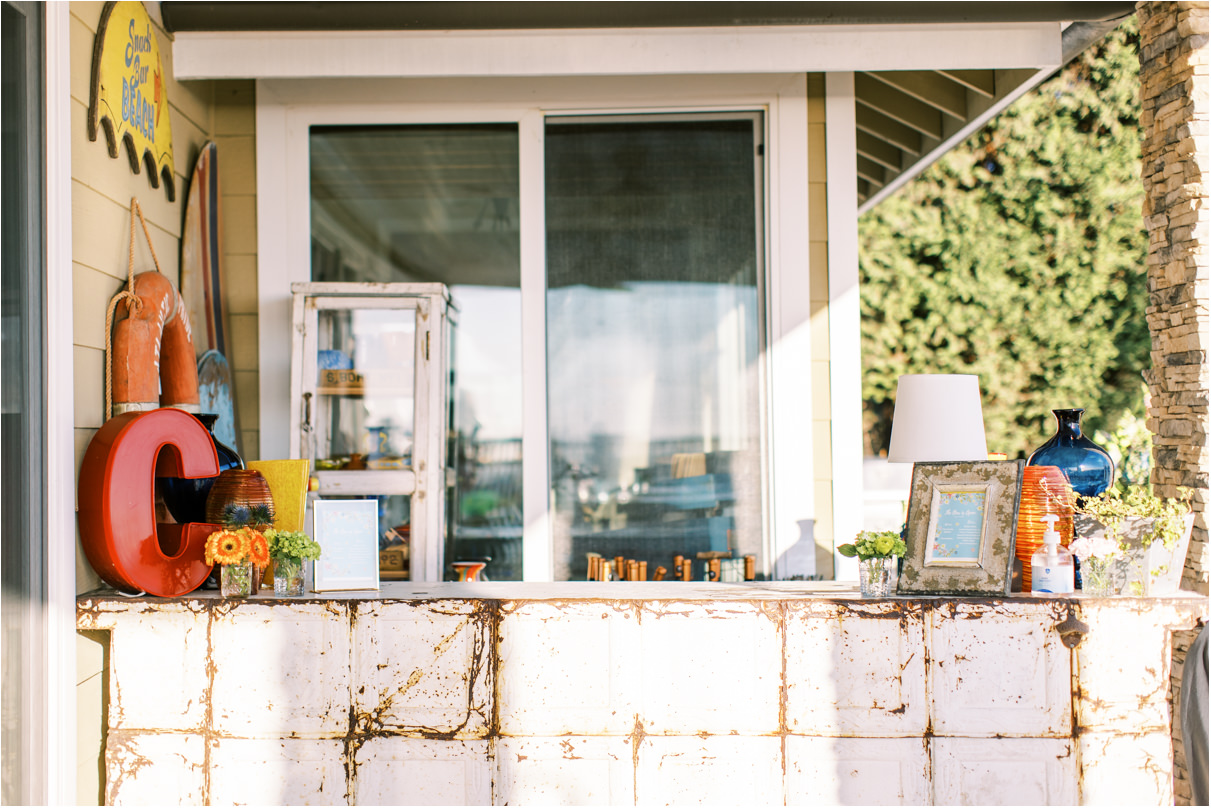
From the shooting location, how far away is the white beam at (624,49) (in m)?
2.84

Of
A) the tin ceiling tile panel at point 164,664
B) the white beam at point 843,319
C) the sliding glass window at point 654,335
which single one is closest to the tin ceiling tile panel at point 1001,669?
the white beam at point 843,319

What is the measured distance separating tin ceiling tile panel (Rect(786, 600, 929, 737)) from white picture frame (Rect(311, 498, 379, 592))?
1160mm

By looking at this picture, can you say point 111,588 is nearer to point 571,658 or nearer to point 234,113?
point 571,658

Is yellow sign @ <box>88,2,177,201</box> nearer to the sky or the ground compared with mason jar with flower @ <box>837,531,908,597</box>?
nearer to the sky

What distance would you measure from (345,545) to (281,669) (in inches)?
14.0

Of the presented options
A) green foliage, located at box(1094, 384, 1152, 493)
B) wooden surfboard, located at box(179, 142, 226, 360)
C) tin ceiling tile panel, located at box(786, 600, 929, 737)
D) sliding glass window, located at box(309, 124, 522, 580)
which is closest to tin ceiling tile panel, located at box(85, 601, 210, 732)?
wooden surfboard, located at box(179, 142, 226, 360)

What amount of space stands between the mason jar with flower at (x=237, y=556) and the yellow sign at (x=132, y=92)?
1147 mm

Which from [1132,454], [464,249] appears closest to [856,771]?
[464,249]

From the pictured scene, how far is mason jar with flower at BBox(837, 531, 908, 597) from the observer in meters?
2.20

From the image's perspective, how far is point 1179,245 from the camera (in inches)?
102

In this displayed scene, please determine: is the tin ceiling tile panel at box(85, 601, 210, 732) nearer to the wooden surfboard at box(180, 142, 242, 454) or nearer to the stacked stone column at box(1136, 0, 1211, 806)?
the wooden surfboard at box(180, 142, 242, 454)

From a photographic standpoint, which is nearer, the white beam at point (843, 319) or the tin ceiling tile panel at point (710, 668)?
the tin ceiling tile panel at point (710, 668)

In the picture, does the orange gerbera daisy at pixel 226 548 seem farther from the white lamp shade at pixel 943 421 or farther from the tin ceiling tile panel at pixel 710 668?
the white lamp shade at pixel 943 421

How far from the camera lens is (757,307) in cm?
330
